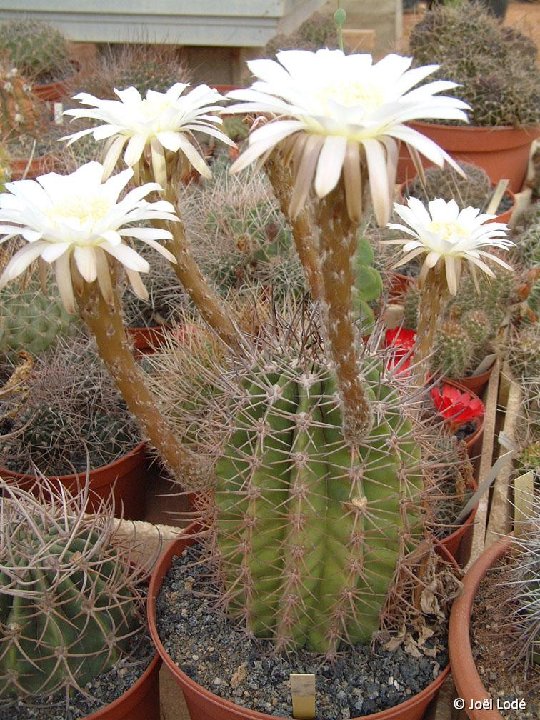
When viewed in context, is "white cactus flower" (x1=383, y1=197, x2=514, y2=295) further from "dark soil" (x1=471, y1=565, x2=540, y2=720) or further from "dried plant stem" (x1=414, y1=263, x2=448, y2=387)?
"dark soil" (x1=471, y1=565, x2=540, y2=720)

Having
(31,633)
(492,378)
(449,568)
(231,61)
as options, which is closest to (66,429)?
(31,633)

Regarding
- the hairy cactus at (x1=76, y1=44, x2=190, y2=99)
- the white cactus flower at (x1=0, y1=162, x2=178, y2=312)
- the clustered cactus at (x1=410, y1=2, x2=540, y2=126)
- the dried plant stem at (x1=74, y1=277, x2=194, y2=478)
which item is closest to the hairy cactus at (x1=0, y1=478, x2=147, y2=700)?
the dried plant stem at (x1=74, y1=277, x2=194, y2=478)

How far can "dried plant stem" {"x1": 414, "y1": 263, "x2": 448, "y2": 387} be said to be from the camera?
126 centimetres

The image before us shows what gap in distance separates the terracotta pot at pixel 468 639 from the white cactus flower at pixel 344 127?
0.73 m

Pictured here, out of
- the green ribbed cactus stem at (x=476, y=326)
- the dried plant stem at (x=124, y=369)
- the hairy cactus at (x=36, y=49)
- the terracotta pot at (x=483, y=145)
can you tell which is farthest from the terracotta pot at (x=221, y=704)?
the hairy cactus at (x=36, y=49)

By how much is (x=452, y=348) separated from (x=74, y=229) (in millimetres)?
1213

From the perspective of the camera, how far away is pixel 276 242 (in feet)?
6.17

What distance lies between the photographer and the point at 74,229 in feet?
2.67

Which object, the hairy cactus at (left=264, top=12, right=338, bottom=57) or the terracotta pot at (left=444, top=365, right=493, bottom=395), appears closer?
the terracotta pot at (left=444, top=365, right=493, bottom=395)

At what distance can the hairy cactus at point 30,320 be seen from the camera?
1771mm

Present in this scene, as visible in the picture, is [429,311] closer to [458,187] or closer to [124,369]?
[124,369]

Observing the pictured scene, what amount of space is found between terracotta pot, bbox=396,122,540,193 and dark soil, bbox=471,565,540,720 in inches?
81.7

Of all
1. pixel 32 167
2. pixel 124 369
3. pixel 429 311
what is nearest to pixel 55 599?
pixel 124 369

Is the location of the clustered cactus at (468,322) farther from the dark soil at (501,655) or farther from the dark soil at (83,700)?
the dark soil at (83,700)
